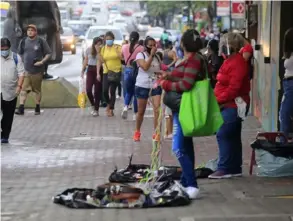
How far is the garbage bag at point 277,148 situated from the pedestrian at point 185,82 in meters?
1.43

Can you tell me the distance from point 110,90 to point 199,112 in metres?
9.01

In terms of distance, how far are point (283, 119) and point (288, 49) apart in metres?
0.87

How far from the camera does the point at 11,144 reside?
42.0 feet

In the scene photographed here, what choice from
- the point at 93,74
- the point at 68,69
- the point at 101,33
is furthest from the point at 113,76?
the point at 68,69

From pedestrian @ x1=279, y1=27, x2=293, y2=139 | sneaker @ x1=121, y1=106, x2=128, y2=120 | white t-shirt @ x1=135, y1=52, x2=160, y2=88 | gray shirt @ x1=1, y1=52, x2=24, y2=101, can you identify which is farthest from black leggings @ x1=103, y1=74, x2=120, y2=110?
pedestrian @ x1=279, y1=27, x2=293, y2=139

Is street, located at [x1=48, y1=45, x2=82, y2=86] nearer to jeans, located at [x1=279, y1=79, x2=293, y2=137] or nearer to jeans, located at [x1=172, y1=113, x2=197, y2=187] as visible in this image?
jeans, located at [x1=279, y1=79, x2=293, y2=137]

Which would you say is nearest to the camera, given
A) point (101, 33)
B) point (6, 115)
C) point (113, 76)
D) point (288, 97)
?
point (288, 97)

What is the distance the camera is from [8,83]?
41.0 feet

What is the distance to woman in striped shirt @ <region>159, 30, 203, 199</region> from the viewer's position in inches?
314

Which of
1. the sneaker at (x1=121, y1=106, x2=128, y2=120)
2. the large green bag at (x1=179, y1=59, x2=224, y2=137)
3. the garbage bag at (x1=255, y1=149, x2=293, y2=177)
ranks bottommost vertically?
the sneaker at (x1=121, y1=106, x2=128, y2=120)

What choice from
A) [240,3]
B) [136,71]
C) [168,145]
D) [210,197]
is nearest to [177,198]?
[210,197]

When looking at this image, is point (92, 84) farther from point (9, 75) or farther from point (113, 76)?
point (9, 75)

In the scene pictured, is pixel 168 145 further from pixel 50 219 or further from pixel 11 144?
pixel 50 219

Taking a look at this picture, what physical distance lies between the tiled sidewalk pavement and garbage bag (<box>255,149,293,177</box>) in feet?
0.57
